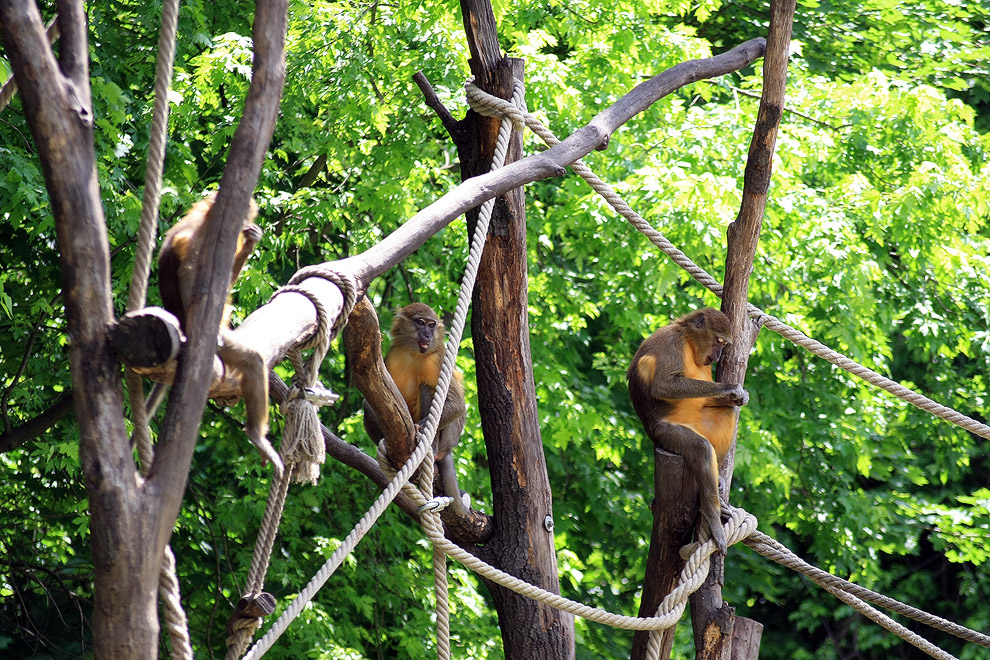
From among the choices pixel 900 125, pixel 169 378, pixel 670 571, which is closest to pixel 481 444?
pixel 670 571

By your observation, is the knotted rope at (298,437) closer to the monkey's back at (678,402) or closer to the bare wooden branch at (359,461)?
the bare wooden branch at (359,461)

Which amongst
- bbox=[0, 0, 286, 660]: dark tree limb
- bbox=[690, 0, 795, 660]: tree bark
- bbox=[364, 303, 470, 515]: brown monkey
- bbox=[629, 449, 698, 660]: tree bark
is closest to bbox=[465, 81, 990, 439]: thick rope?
bbox=[690, 0, 795, 660]: tree bark

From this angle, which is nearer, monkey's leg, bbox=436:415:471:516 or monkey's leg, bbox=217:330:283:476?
monkey's leg, bbox=217:330:283:476

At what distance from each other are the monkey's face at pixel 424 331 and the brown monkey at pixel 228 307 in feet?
8.09

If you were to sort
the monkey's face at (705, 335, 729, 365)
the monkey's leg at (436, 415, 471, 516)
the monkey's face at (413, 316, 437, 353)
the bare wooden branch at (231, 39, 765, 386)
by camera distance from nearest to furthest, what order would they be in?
the bare wooden branch at (231, 39, 765, 386), the monkey's leg at (436, 415, 471, 516), the monkey's face at (705, 335, 729, 365), the monkey's face at (413, 316, 437, 353)

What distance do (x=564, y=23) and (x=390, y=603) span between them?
4754 millimetres

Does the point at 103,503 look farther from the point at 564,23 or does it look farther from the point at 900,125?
the point at 900,125

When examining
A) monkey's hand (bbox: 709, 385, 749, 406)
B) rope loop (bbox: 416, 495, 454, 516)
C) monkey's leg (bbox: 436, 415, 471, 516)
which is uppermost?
rope loop (bbox: 416, 495, 454, 516)

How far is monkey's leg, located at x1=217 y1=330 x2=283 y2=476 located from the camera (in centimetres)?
Answer: 226

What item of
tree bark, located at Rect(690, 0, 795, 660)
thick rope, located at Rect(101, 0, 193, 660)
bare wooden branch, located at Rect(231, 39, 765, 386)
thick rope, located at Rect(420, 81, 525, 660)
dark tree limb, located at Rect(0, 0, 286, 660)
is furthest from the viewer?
tree bark, located at Rect(690, 0, 795, 660)

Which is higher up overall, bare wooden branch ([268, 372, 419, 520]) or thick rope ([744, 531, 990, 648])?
bare wooden branch ([268, 372, 419, 520])

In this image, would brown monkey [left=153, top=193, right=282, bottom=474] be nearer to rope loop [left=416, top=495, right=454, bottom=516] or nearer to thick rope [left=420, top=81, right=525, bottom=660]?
thick rope [left=420, top=81, right=525, bottom=660]

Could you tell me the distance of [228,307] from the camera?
311 centimetres

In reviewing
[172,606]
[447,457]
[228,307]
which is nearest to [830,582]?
[447,457]
